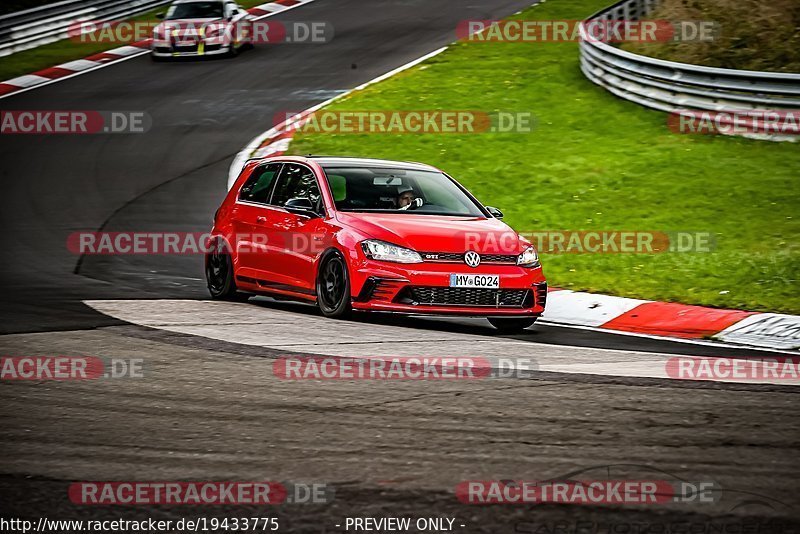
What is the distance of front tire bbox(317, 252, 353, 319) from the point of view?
441 inches

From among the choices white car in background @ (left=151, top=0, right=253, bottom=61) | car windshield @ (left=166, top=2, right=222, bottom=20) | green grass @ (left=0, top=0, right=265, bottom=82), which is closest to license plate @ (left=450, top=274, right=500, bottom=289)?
green grass @ (left=0, top=0, right=265, bottom=82)

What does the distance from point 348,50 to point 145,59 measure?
15.7ft

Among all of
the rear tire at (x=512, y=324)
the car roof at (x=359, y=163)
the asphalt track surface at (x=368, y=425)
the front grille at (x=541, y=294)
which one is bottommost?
the rear tire at (x=512, y=324)

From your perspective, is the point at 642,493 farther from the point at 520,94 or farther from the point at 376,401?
the point at 520,94

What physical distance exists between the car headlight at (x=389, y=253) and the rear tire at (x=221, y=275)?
236cm

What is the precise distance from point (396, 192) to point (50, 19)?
2323 centimetres

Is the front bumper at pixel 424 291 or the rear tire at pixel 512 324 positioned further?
the rear tire at pixel 512 324

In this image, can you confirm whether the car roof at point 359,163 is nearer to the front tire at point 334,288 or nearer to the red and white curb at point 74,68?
the front tire at point 334,288

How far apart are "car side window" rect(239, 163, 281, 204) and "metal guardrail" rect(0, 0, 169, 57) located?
19.7 metres

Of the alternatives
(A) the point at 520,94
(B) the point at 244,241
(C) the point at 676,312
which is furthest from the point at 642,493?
(A) the point at 520,94

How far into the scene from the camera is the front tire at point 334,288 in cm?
1121

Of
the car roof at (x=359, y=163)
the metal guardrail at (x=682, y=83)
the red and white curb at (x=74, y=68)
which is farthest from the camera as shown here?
the red and white curb at (x=74, y=68)

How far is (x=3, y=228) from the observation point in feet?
57.0

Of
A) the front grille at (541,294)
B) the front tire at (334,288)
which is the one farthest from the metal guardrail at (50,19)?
the front grille at (541,294)
